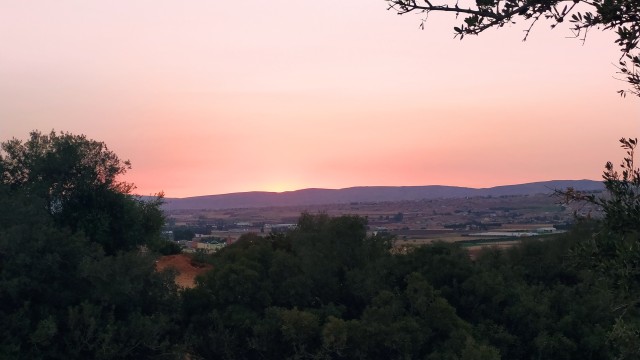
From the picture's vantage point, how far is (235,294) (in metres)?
28.1

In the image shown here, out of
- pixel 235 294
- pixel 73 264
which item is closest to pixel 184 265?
pixel 235 294

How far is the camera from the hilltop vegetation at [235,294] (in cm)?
2386

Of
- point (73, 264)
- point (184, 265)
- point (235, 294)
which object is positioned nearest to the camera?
point (73, 264)

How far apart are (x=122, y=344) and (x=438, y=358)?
11.3 metres

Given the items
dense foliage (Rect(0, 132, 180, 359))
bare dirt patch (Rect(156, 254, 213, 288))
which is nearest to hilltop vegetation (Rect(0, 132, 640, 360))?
dense foliage (Rect(0, 132, 180, 359))

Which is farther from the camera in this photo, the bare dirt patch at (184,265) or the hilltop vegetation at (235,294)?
the bare dirt patch at (184,265)

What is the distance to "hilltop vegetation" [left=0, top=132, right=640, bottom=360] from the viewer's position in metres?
23.9

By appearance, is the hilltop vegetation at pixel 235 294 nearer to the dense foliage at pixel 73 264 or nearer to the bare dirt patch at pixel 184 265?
the dense foliage at pixel 73 264

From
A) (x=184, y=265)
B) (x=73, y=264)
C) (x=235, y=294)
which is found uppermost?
(x=73, y=264)

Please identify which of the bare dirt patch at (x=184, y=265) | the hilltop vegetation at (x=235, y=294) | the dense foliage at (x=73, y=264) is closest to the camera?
the dense foliage at (x=73, y=264)

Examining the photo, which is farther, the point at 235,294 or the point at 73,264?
the point at 235,294

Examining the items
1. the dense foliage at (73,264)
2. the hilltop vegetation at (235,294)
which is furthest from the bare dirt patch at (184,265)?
the dense foliage at (73,264)

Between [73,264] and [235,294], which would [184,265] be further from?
[73,264]

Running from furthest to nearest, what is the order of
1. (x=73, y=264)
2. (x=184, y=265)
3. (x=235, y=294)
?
(x=184, y=265) → (x=235, y=294) → (x=73, y=264)
